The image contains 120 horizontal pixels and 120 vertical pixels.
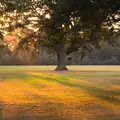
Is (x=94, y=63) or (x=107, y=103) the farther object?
(x=94, y=63)

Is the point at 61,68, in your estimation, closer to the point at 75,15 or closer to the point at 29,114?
the point at 75,15

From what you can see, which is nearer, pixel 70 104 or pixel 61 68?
pixel 70 104

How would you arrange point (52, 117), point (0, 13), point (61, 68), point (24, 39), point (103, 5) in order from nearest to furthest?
1. point (52, 117)
2. point (103, 5)
3. point (0, 13)
4. point (24, 39)
5. point (61, 68)

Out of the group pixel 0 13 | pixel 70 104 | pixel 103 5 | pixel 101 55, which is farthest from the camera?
pixel 101 55

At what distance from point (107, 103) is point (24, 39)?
4425 cm

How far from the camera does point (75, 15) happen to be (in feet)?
66.0

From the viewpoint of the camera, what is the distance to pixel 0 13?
98.0ft

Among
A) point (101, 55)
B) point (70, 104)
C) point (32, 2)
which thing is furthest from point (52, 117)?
point (101, 55)

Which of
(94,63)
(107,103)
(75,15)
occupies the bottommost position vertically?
(94,63)

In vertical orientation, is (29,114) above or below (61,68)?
above

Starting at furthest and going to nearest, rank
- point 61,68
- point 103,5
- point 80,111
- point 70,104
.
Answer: point 61,68 → point 103,5 → point 70,104 → point 80,111

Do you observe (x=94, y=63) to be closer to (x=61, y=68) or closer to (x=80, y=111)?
(x=61, y=68)

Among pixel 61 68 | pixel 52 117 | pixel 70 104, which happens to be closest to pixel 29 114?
pixel 52 117

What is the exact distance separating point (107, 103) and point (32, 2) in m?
14.4
